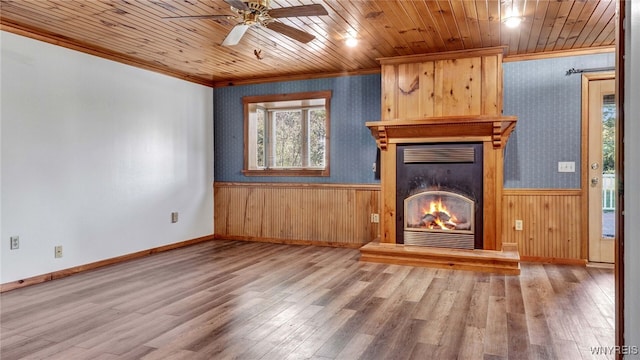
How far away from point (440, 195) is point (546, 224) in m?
1.25

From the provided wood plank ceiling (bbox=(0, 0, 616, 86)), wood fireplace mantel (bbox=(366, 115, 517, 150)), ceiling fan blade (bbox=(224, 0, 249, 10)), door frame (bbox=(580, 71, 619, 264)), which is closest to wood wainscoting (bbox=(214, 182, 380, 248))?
wood fireplace mantel (bbox=(366, 115, 517, 150))

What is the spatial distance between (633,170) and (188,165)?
17.7ft

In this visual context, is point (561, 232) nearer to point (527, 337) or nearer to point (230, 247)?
point (527, 337)

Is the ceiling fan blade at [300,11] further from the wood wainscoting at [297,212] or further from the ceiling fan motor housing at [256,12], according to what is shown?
the wood wainscoting at [297,212]

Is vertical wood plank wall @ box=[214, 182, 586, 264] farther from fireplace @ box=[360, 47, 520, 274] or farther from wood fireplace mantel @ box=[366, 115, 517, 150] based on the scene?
wood fireplace mantel @ box=[366, 115, 517, 150]

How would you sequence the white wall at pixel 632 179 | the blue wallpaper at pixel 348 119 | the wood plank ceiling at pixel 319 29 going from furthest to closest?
the blue wallpaper at pixel 348 119
the wood plank ceiling at pixel 319 29
the white wall at pixel 632 179

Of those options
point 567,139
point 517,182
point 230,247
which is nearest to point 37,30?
point 230,247

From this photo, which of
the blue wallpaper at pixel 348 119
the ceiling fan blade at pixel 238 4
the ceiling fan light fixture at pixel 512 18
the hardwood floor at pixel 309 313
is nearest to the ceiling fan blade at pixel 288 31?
the ceiling fan blade at pixel 238 4

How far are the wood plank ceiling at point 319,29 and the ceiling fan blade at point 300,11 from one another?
1.14ft

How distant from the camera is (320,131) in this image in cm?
593

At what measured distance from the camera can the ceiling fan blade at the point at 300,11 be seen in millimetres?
2748

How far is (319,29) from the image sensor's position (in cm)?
383

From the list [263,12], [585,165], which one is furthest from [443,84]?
[263,12]

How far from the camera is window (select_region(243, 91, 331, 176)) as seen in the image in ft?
19.1
